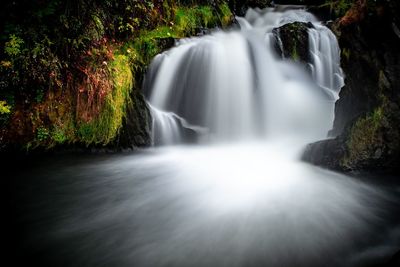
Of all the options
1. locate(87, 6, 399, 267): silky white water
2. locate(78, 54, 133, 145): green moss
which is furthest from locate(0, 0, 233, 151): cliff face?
locate(87, 6, 399, 267): silky white water

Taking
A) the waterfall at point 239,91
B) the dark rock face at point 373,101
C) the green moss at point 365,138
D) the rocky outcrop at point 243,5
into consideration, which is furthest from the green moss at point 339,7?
the green moss at point 365,138

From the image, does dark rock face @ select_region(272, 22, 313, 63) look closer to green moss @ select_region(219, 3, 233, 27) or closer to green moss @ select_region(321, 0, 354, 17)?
green moss @ select_region(219, 3, 233, 27)

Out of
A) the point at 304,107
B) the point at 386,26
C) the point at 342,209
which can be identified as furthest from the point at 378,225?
the point at 304,107

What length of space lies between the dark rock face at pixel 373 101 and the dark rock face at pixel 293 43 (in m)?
2.95

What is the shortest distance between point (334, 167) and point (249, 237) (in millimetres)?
2437

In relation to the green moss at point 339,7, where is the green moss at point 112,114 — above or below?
below

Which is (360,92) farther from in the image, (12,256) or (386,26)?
(12,256)

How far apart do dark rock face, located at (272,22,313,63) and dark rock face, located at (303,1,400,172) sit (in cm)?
295

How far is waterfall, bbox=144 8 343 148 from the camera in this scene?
685cm

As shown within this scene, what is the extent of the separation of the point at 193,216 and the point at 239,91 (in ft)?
14.5

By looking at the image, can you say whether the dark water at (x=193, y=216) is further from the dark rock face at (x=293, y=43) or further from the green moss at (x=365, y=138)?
the dark rock face at (x=293, y=43)

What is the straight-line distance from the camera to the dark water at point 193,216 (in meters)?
2.68

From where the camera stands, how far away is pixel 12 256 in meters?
2.62

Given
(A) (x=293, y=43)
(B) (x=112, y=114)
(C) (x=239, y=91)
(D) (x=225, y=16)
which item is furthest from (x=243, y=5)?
(B) (x=112, y=114)
